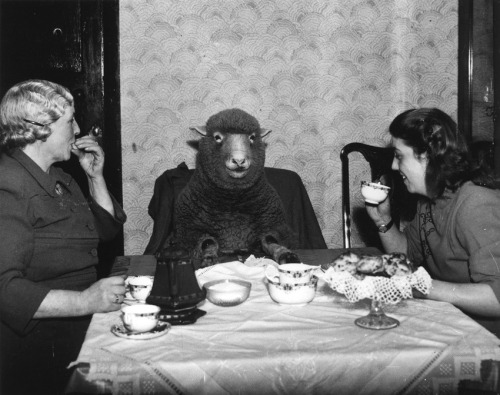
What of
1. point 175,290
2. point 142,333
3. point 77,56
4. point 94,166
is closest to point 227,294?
point 175,290

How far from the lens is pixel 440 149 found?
2.26m

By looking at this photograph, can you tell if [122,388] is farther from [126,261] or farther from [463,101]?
[463,101]

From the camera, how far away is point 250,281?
204cm

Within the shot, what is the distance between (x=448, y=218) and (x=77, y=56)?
2.61 metres

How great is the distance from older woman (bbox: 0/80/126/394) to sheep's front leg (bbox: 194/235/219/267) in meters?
0.43

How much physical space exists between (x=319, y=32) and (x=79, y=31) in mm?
1633

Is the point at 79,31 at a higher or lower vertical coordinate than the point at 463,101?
higher

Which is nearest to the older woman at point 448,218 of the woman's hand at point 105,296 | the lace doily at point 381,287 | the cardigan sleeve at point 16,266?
the lace doily at point 381,287

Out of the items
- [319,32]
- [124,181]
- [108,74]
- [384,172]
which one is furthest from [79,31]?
[384,172]

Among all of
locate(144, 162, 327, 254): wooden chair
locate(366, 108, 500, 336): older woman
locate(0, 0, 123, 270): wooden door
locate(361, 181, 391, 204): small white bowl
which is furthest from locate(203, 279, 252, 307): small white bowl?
locate(0, 0, 123, 270): wooden door

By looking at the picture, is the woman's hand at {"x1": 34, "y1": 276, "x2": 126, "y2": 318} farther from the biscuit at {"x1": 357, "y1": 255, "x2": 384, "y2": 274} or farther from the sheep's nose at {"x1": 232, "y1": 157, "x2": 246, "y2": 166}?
the sheep's nose at {"x1": 232, "y1": 157, "x2": 246, "y2": 166}

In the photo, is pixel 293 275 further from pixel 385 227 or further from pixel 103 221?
pixel 103 221

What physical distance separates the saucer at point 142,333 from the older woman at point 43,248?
20 centimetres

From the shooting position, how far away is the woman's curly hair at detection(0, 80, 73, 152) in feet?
7.23
